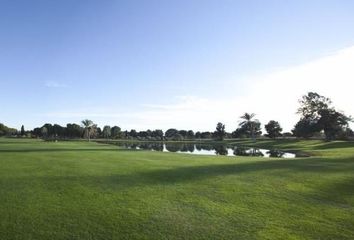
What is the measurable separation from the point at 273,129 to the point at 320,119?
34.8 m

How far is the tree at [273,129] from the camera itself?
395 ft

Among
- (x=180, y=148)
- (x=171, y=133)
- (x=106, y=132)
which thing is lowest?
(x=180, y=148)

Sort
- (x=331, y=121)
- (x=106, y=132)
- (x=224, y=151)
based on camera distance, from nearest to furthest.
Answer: (x=224, y=151) < (x=331, y=121) < (x=106, y=132)

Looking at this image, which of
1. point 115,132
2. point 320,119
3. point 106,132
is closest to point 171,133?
point 115,132

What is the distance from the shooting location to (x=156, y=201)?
999 cm

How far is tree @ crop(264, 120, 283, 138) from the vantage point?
12044 cm

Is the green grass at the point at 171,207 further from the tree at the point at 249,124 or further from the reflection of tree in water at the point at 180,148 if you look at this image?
the tree at the point at 249,124

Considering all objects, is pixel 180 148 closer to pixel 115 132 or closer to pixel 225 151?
pixel 225 151

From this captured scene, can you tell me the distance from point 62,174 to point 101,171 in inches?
75.5

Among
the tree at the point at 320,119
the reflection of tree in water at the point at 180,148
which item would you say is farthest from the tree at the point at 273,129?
the reflection of tree in water at the point at 180,148

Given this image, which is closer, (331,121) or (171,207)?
(171,207)

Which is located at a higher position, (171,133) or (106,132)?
(106,132)

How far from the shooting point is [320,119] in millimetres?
85812

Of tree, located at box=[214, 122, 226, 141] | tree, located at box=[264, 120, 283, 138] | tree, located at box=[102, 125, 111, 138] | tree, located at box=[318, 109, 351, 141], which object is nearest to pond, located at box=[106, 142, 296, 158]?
tree, located at box=[318, 109, 351, 141]
